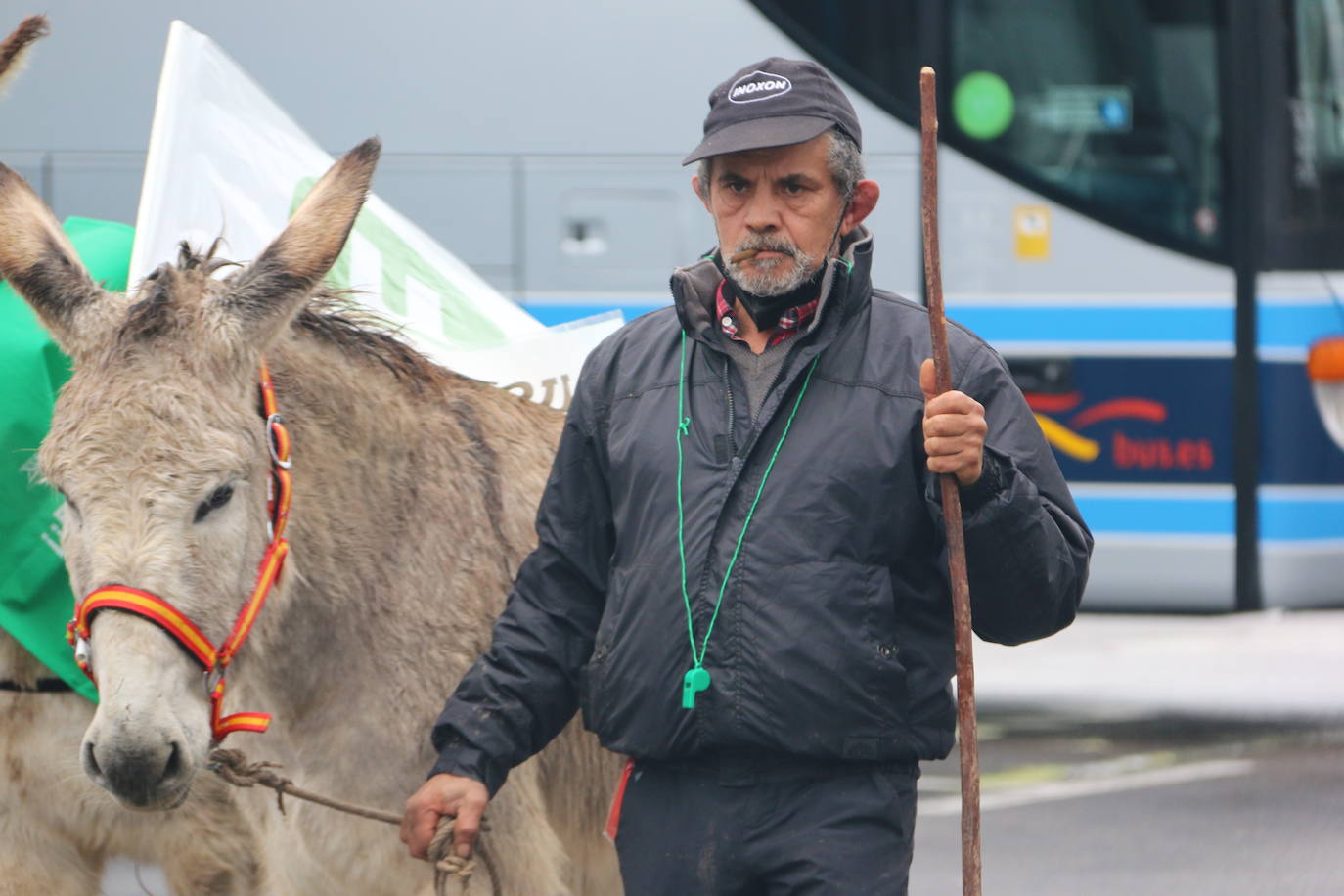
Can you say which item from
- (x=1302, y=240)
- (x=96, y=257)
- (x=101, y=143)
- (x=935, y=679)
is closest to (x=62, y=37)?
(x=101, y=143)

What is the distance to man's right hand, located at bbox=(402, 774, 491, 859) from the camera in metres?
2.92

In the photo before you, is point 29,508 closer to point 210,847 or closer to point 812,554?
point 210,847

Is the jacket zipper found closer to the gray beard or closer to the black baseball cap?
the gray beard

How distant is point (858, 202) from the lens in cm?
293

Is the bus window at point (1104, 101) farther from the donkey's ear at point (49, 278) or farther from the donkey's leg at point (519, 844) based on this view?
the donkey's ear at point (49, 278)

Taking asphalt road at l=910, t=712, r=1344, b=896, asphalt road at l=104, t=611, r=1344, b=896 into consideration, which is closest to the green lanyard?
asphalt road at l=104, t=611, r=1344, b=896

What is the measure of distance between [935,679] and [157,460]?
1214 mm

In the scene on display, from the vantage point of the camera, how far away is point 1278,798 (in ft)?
22.3

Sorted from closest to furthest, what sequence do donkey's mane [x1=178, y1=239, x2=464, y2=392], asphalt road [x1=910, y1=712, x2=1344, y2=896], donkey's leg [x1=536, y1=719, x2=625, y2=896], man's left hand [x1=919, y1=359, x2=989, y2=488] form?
man's left hand [x1=919, y1=359, x2=989, y2=488] < donkey's mane [x1=178, y1=239, x2=464, y2=392] < donkey's leg [x1=536, y1=719, x2=625, y2=896] < asphalt road [x1=910, y1=712, x2=1344, y2=896]

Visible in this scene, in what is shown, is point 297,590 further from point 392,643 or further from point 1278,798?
point 1278,798

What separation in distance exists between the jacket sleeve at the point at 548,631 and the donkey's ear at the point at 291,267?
0.48 meters

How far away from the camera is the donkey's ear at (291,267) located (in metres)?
3.04

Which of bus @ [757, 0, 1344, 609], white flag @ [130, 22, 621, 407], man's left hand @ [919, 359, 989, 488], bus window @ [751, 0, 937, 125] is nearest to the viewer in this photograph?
man's left hand @ [919, 359, 989, 488]

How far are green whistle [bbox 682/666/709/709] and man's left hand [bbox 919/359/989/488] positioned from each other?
1.48 feet
